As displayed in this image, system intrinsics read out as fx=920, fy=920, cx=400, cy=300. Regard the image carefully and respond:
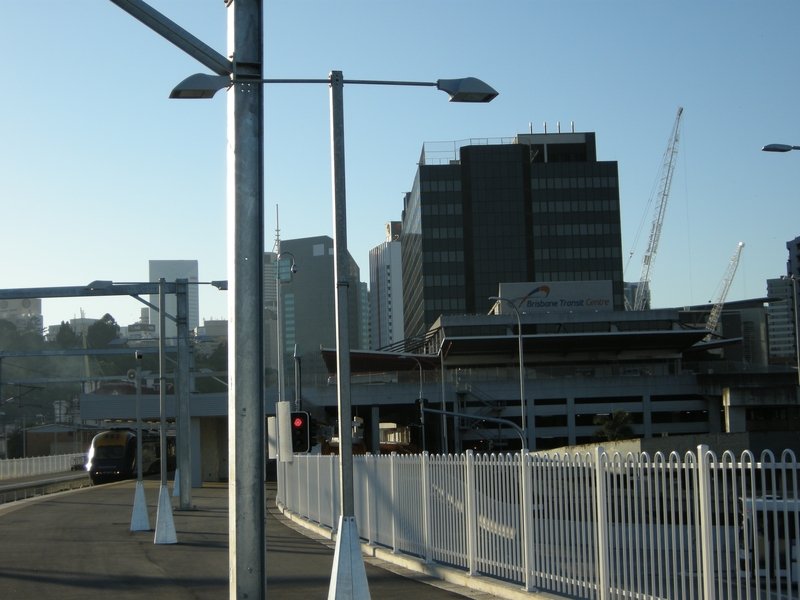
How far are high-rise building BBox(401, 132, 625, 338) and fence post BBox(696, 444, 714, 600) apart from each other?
405 feet

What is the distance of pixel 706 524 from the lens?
881 centimetres

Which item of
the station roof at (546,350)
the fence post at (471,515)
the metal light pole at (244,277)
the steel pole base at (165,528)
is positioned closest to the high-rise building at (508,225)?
the station roof at (546,350)

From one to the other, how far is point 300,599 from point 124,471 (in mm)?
50947

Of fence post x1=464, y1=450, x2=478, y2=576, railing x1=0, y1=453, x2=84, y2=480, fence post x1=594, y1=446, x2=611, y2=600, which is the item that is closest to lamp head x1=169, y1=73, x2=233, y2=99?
fence post x1=594, y1=446, x2=611, y2=600

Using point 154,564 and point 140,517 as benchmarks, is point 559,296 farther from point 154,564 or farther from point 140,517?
point 154,564

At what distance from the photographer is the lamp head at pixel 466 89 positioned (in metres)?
12.1

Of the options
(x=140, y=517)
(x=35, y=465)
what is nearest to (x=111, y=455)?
(x=35, y=465)

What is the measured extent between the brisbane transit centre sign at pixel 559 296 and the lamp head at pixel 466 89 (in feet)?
281

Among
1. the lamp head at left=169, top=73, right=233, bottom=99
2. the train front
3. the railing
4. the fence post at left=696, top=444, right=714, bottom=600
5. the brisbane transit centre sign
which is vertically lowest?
the railing

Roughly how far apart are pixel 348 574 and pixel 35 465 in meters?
73.9

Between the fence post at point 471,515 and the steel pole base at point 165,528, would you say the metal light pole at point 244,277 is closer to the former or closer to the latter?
the fence post at point 471,515

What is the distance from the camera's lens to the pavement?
1384cm

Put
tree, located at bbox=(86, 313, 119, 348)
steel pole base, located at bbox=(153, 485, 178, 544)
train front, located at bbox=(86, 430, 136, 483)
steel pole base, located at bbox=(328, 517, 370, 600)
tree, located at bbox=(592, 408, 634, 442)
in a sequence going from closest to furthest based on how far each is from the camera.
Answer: steel pole base, located at bbox=(328, 517, 370, 600)
steel pole base, located at bbox=(153, 485, 178, 544)
train front, located at bbox=(86, 430, 136, 483)
tree, located at bbox=(592, 408, 634, 442)
tree, located at bbox=(86, 313, 119, 348)

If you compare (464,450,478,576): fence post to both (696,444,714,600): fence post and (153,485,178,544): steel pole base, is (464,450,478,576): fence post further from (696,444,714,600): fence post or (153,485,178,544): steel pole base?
(153,485,178,544): steel pole base
